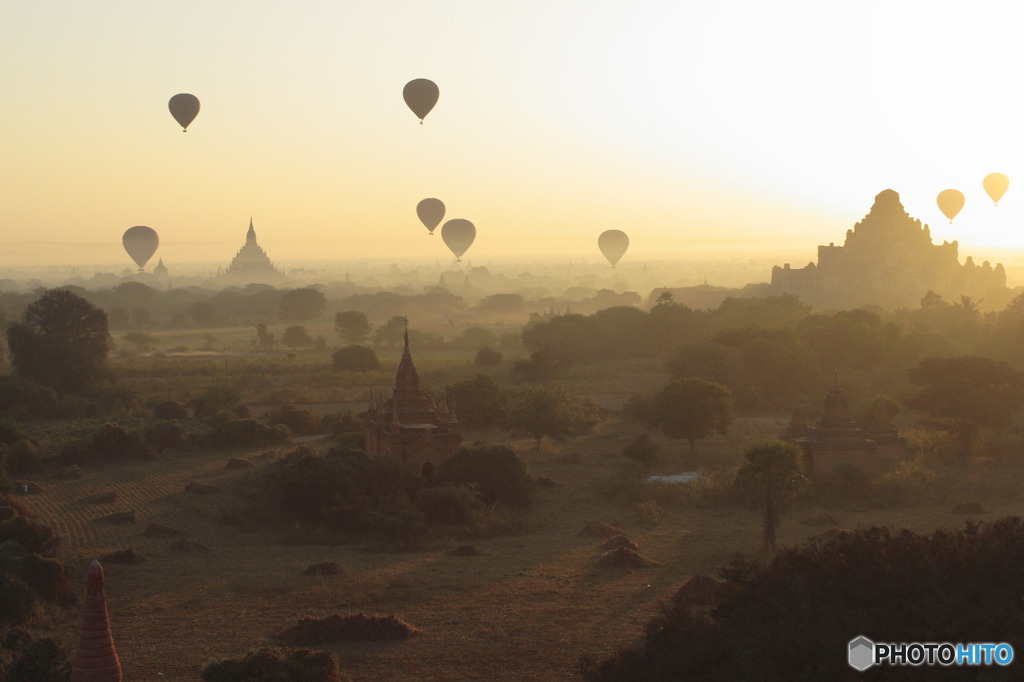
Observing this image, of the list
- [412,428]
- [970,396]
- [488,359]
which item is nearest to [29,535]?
[412,428]

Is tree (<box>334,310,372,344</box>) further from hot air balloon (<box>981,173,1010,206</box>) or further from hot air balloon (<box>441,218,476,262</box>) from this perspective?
hot air balloon (<box>981,173,1010,206</box>)

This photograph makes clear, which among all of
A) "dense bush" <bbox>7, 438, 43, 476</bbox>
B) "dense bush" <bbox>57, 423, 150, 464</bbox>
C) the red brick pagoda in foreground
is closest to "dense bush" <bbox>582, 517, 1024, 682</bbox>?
the red brick pagoda in foreground

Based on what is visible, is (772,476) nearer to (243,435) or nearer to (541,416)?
(541,416)

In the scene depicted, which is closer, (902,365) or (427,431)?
(427,431)

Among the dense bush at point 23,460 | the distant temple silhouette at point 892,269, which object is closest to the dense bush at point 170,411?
the dense bush at point 23,460

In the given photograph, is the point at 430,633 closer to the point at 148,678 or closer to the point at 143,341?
the point at 148,678

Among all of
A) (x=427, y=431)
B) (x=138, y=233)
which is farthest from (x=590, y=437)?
(x=138, y=233)
